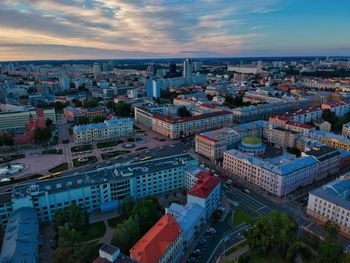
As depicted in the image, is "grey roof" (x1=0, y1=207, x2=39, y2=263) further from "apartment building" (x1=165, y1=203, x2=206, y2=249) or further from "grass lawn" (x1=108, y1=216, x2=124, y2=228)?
"apartment building" (x1=165, y1=203, x2=206, y2=249)

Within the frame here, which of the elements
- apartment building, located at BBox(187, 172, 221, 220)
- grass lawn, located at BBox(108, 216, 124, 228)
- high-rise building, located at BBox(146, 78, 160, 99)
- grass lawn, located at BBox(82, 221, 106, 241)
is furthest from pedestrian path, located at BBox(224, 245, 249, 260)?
high-rise building, located at BBox(146, 78, 160, 99)

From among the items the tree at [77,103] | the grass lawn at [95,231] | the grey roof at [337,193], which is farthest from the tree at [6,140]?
the grey roof at [337,193]

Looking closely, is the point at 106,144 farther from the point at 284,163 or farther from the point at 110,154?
the point at 284,163

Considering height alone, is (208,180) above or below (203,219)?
above

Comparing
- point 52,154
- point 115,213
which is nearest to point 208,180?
point 115,213

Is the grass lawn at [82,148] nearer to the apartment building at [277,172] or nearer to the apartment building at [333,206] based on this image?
the apartment building at [277,172]

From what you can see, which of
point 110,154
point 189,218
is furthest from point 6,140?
point 189,218

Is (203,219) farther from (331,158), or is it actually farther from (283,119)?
(283,119)
